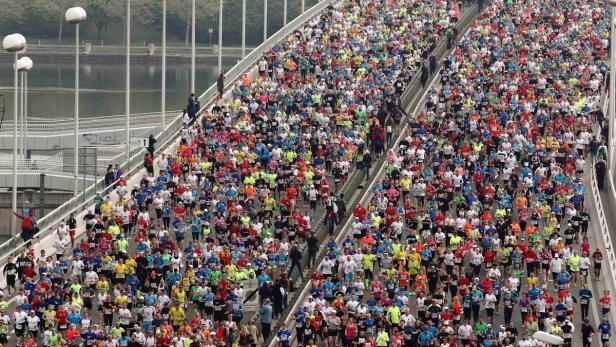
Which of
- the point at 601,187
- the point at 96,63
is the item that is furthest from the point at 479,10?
the point at 96,63

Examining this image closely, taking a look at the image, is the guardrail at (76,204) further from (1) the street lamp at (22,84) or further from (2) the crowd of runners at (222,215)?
(1) the street lamp at (22,84)

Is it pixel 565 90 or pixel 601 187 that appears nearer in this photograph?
pixel 601 187

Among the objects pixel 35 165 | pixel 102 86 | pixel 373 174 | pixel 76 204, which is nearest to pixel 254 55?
pixel 35 165

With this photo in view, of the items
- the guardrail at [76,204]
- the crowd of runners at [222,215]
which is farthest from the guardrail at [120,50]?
the guardrail at [76,204]

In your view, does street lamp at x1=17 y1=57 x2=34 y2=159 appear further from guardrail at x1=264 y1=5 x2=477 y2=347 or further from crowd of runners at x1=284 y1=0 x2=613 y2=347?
crowd of runners at x1=284 y1=0 x2=613 y2=347

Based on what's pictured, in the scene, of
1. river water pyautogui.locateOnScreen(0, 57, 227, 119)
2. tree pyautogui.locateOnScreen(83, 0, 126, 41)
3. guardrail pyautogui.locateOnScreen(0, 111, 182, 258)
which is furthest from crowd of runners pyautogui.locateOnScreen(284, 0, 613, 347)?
tree pyautogui.locateOnScreen(83, 0, 126, 41)

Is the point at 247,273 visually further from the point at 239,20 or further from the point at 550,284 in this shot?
the point at 239,20
